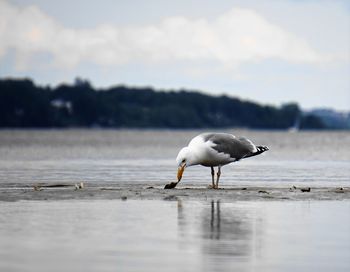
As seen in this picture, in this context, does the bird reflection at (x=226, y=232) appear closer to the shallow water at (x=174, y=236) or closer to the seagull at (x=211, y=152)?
the shallow water at (x=174, y=236)

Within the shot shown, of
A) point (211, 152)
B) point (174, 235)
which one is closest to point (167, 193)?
point (211, 152)

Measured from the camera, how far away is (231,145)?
24922mm

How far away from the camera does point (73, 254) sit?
13664mm

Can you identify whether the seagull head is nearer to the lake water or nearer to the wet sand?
the wet sand

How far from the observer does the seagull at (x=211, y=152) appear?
2380cm

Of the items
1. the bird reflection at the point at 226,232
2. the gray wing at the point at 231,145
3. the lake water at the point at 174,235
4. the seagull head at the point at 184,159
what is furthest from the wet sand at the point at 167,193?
the bird reflection at the point at 226,232

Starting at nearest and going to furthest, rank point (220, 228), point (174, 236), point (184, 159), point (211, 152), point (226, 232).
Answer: point (174, 236)
point (226, 232)
point (220, 228)
point (184, 159)
point (211, 152)

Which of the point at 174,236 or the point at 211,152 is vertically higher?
the point at 211,152

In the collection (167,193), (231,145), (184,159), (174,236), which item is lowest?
(174,236)

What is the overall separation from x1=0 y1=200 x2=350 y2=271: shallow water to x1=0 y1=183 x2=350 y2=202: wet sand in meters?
1.05

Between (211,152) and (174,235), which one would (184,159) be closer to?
(211,152)

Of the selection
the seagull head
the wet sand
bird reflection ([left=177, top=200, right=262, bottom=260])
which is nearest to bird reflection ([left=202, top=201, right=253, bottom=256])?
bird reflection ([left=177, top=200, right=262, bottom=260])

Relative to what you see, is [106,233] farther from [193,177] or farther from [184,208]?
[193,177]

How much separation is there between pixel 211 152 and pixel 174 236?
345 inches
